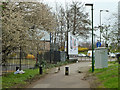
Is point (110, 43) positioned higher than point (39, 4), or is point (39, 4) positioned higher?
point (39, 4)

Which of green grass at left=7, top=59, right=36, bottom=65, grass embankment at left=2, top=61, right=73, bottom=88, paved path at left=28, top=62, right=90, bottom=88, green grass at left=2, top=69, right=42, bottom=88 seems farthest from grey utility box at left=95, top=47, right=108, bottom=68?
green grass at left=7, top=59, right=36, bottom=65

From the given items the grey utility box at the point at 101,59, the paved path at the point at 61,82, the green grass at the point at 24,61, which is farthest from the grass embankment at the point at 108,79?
the green grass at the point at 24,61

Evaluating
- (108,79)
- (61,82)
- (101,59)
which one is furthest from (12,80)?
(101,59)

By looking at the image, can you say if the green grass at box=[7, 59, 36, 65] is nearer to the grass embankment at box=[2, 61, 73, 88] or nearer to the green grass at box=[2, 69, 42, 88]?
the grass embankment at box=[2, 61, 73, 88]

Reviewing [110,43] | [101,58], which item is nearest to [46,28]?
[101,58]

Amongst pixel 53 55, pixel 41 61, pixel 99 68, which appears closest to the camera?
pixel 99 68

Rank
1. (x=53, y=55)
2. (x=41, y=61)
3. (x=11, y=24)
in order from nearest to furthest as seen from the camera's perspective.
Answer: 1. (x=11, y=24)
2. (x=41, y=61)
3. (x=53, y=55)

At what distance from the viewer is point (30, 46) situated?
1825cm

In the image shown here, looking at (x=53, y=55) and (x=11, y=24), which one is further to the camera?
(x=53, y=55)

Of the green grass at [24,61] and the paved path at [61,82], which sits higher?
the green grass at [24,61]

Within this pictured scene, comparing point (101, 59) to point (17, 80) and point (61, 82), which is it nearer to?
point (61, 82)

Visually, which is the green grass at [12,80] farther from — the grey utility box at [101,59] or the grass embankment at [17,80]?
the grey utility box at [101,59]

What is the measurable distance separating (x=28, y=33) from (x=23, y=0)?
8.83ft

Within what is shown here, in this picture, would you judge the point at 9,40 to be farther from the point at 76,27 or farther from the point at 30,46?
the point at 76,27
